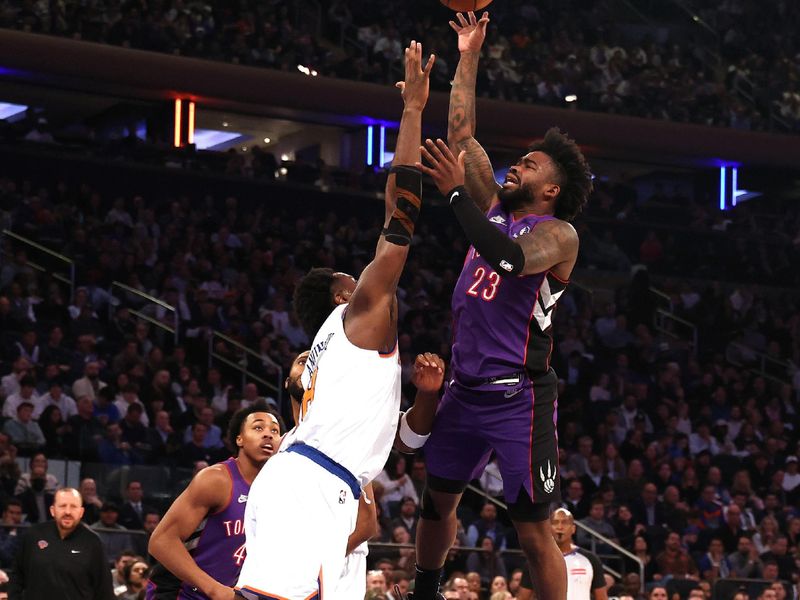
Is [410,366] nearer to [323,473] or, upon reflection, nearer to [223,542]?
[223,542]

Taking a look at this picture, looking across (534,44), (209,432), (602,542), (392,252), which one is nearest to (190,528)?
(392,252)

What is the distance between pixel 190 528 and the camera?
6.36 metres

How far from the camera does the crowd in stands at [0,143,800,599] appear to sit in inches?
531

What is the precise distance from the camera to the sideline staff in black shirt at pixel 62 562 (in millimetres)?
8508

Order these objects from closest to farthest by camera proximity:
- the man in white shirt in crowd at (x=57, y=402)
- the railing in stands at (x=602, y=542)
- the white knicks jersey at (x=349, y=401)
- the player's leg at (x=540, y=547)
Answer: the white knicks jersey at (x=349, y=401) → the player's leg at (x=540, y=547) → the man in white shirt in crowd at (x=57, y=402) → the railing in stands at (x=602, y=542)

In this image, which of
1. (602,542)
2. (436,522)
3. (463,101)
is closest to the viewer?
(436,522)

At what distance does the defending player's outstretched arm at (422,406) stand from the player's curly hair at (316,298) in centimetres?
43

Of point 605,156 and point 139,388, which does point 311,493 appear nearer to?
point 139,388

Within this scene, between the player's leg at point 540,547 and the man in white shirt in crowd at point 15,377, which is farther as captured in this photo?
the man in white shirt in crowd at point 15,377

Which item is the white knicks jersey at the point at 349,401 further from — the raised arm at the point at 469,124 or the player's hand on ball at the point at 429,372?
the raised arm at the point at 469,124

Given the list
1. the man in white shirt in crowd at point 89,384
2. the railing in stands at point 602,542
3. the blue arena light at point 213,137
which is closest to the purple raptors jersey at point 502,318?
the railing in stands at point 602,542

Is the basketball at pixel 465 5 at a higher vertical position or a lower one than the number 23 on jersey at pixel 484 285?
higher

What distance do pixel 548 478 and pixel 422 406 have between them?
23.9 inches

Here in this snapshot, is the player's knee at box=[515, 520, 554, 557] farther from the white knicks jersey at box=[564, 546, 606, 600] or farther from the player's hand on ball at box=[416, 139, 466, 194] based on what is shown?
the white knicks jersey at box=[564, 546, 606, 600]
